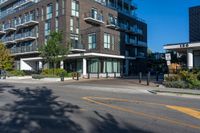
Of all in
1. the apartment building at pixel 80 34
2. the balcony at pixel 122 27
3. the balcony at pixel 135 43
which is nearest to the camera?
the apartment building at pixel 80 34

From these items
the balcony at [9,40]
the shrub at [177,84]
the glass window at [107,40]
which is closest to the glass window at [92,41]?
the glass window at [107,40]

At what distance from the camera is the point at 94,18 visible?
1984 inches

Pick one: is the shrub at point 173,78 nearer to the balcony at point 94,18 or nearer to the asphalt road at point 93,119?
the asphalt road at point 93,119

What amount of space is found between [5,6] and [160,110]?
69.9 meters

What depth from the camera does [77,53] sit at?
44375 mm

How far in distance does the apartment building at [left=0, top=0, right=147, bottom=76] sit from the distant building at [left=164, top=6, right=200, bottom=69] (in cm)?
1472

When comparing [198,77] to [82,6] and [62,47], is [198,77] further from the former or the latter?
[82,6]

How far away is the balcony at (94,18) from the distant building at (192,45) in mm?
20154

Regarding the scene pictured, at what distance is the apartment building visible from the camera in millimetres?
44825

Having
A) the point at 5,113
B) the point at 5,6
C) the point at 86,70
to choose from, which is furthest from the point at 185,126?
the point at 5,6

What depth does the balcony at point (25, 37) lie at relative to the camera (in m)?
53.7

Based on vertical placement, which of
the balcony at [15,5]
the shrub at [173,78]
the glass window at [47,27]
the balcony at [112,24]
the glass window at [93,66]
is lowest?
the shrub at [173,78]

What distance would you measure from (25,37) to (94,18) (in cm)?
1515

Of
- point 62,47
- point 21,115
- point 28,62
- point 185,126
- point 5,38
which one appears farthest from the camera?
point 5,38
